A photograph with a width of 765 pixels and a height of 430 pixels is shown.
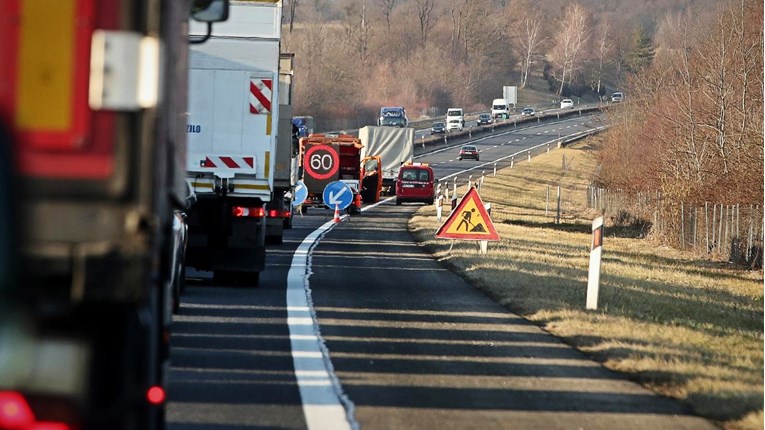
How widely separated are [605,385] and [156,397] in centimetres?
528

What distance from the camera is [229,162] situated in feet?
56.0

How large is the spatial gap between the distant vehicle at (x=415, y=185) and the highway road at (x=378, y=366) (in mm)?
42182

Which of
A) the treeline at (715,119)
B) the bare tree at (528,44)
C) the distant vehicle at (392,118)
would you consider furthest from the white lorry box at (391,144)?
the bare tree at (528,44)

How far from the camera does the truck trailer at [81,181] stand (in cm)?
420

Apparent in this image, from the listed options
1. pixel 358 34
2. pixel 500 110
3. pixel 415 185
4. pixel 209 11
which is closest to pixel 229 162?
pixel 209 11

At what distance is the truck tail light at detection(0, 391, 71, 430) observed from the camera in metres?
4.01

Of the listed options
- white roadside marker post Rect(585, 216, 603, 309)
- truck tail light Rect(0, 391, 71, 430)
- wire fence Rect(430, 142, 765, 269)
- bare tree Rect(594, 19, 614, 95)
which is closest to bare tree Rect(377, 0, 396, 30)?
bare tree Rect(594, 19, 614, 95)

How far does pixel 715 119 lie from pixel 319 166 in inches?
586

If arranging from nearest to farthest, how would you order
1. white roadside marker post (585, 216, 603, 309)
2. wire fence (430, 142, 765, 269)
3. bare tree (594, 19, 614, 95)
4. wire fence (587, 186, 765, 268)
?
white roadside marker post (585, 216, 603, 309), wire fence (587, 186, 765, 268), wire fence (430, 142, 765, 269), bare tree (594, 19, 614, 95)

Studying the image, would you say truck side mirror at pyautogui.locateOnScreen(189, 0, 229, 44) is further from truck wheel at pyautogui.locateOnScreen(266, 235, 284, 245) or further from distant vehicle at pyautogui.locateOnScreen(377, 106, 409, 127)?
distant vehicle at pyautogui.locateOnScreen(377, 106, 409, 127)

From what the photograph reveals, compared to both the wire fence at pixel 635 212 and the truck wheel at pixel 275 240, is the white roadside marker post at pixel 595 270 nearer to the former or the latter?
the wire fence at pixel 635 212

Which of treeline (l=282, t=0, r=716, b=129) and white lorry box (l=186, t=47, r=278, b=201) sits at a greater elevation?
treeline (l=282, t=0, r=716, b=129)

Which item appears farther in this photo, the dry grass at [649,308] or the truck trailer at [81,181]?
the dry grass at [649,308]

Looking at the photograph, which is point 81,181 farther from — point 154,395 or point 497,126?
point 497,126
